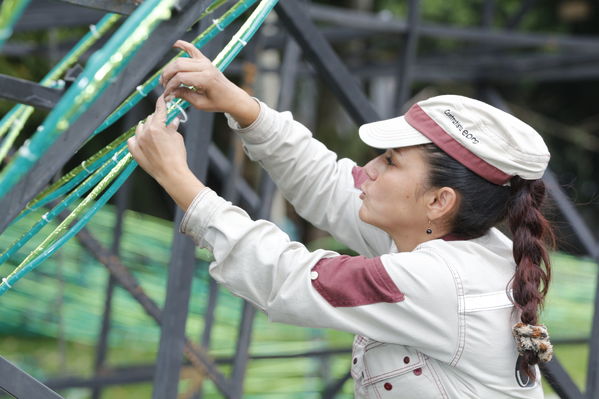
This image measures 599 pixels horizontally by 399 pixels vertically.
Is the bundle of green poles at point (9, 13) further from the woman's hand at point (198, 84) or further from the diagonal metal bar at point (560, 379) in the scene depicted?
the diagonal metal bar at point (560, 379)

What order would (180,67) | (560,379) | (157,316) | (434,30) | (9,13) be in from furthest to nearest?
(434,30) → (157,316) → (560,379) → (180,67) → (9,13)

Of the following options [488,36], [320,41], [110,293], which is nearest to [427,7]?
[488,36]

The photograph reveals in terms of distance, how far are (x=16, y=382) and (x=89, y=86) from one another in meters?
0.57

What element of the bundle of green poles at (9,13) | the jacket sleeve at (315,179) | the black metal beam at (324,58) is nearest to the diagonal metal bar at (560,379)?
the jacket sleeve at (315,179)

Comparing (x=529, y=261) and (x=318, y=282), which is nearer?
(x=318, y=282)

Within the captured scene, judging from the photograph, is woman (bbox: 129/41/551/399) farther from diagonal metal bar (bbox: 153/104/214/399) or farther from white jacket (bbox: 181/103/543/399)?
diagonal metal bar (bbox: 153/104/214/399)

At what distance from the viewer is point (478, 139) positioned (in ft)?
5.34

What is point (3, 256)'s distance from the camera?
5.10 feet

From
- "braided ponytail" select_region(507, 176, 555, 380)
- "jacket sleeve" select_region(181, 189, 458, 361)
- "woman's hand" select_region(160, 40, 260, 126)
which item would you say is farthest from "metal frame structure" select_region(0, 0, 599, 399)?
"braided ponytail" select_region(507, 176, 555, 380)

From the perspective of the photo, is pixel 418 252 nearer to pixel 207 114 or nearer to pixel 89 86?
pixel 207 114

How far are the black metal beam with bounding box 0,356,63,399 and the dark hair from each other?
81 cm

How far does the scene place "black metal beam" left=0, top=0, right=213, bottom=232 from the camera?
118 cm

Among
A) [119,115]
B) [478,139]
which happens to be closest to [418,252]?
[478,139]

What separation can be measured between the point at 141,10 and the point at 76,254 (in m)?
5.41
